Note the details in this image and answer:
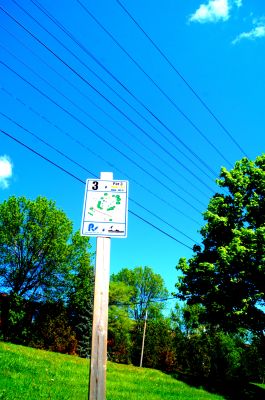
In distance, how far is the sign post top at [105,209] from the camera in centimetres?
472

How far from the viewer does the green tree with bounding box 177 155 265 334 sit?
22578mm

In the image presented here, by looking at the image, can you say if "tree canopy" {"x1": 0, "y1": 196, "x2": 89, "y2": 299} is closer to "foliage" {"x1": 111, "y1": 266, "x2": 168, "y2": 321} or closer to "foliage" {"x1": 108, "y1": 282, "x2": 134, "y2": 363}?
"foliage" {"x1": 108, "y1": 282, "x2": 134, "y2": 363}

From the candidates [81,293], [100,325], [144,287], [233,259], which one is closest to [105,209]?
[100,325]

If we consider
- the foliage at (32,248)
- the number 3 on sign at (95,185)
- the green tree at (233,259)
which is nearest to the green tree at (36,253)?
the foliage at (32,248)

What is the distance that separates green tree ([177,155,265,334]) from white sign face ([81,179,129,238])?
18.6 m

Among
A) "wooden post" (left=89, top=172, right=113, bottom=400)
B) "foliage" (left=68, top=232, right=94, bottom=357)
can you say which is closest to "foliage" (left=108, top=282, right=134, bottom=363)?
"foliage" (left=68, top=232, right=94, bottom=357)

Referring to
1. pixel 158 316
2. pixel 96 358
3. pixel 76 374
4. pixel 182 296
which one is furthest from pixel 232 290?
pixel 158 316

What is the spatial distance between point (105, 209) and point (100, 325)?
151 cm

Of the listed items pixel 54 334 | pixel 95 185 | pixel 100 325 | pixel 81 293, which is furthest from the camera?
pixel 81 293

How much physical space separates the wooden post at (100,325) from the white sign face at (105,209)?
0.16 meters

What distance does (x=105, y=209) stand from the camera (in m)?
4.82

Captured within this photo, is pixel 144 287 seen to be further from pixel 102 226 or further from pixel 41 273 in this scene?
pixel 102 226

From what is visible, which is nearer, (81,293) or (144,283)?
(81,293)

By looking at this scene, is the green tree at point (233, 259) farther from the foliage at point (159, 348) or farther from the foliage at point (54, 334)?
the foliage at point (159, 348)
